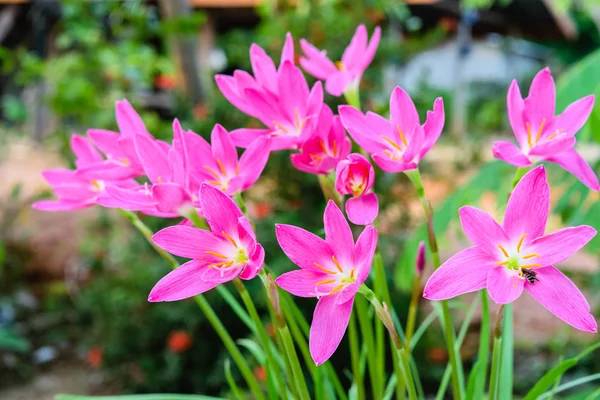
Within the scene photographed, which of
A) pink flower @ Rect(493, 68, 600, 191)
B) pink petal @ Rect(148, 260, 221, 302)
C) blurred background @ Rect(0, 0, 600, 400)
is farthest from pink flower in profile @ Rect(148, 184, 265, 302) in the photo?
blurred background @ Rect(0, 0, 600, 400)

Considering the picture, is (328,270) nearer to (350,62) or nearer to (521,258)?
(521,258)

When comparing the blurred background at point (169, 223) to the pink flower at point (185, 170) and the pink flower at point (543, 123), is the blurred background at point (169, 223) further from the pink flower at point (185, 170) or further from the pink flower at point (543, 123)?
the pink flower at point (185, 170)

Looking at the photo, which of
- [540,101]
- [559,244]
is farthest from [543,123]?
[559,244]

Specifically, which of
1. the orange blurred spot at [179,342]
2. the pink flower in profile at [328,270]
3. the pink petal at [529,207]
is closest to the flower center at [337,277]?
the pink flower in profile at [328,270]

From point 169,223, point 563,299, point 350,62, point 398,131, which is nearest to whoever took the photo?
point 563,299

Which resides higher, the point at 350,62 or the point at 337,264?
the point at 350,62

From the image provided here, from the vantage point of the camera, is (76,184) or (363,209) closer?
(363,209)

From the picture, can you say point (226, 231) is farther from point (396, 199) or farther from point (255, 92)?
point (396, 199)

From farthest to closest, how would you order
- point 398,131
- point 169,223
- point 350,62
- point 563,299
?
point 169,223, point 350,62, point 398,131, point 563,299
